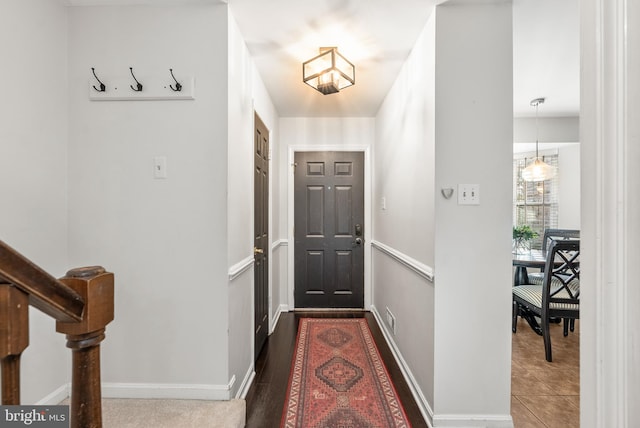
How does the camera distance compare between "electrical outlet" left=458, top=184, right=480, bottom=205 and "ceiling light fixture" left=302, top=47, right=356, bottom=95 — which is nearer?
"electrical outlet" left=458, top=184, right=480, bottom=205

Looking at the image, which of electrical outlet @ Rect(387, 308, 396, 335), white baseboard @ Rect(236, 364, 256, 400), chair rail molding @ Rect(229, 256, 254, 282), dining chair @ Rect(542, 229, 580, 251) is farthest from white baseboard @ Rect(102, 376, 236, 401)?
dining chair @ Rect(542, 229, 580, 251)

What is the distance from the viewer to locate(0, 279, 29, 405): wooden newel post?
0.51 metres

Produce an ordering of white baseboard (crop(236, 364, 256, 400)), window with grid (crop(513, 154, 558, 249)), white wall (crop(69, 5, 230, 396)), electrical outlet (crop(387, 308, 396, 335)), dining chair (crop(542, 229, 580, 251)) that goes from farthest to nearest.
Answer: window with grid (crop(513, 154, 558, 249)) → dining chair (crop(542, 229, 580, 251)) → electrical outlet (crop(387, 308, 396, 335)) → white baseboard (crop(236, 364, 256, 400)) → white wall (crop(69, 5, 230, 396))

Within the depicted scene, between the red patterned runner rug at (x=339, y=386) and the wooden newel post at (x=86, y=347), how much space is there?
1.37m

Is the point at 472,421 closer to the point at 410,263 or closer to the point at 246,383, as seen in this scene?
the point at 410,263

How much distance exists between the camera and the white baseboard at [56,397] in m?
1.66

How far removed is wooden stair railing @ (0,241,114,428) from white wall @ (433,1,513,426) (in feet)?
5.10

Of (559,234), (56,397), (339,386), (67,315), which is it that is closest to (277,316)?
(339,386)

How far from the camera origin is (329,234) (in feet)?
12.1

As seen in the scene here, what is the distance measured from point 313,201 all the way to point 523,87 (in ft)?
8.09

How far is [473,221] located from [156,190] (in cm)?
182

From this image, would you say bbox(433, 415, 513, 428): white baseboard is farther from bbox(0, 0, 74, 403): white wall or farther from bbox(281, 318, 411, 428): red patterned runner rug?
bbox(0, 0, 74, 403): white wall

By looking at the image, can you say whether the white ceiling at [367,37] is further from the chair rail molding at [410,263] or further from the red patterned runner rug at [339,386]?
the red patterned runner rug at [339,386]

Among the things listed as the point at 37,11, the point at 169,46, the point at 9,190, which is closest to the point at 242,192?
the point at 169,46
